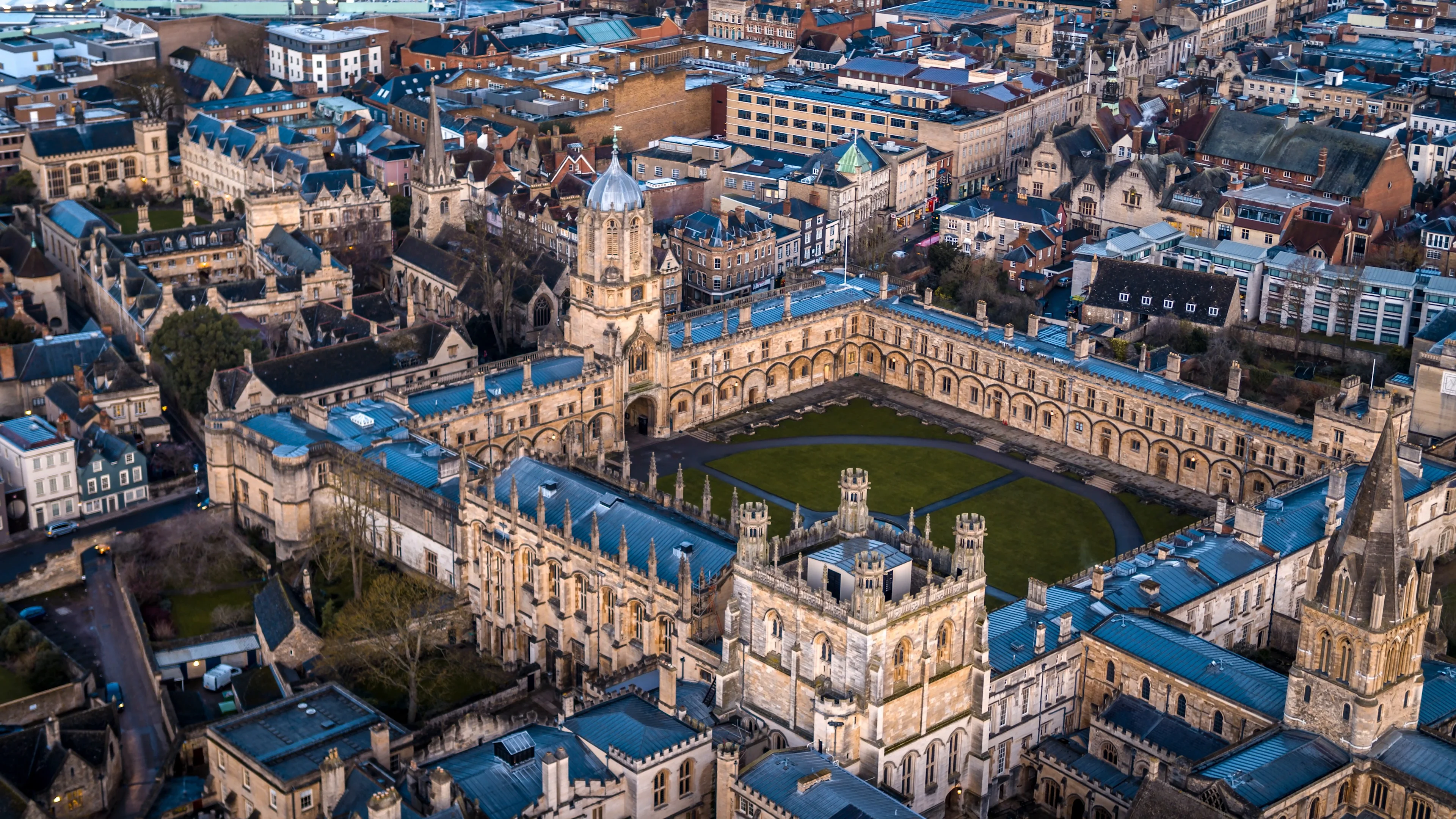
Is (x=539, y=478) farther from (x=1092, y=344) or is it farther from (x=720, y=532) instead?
(x=1092, y=344)

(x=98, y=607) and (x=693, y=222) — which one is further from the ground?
(x=693, y=222)

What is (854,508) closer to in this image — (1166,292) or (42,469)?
(42,469)

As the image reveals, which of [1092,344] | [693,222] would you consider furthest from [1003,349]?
[693,222]

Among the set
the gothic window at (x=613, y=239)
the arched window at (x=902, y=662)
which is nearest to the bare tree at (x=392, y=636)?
the arched window at (x=902, y=662)

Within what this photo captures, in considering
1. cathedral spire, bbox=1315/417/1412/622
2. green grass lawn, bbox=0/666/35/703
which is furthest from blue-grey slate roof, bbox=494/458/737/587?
cathedral spire, bbox=1315/417/1412/622

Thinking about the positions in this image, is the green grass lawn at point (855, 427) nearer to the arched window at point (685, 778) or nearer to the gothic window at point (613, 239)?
the gothic window at point (613, 239)

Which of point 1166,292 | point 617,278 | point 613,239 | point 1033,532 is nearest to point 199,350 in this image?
point 617,278
